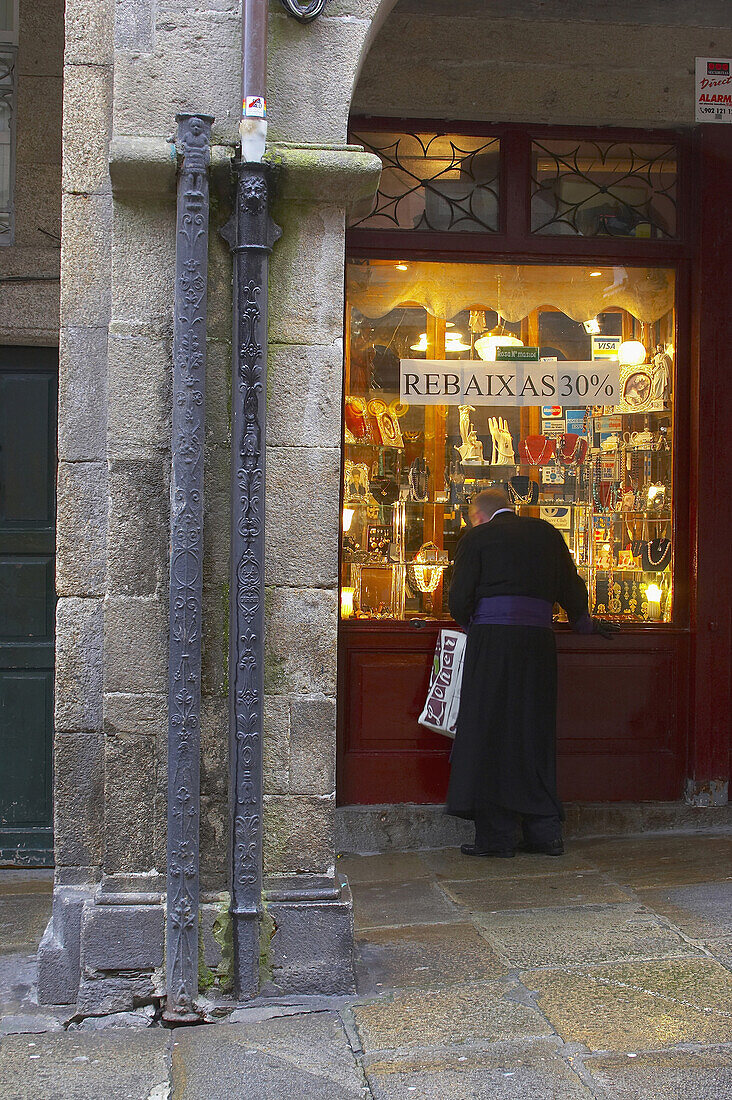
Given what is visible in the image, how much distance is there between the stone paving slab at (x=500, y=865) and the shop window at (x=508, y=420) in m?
1.36

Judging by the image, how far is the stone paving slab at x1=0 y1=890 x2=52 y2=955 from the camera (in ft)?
15.2

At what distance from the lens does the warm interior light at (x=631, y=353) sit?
6.67 meters

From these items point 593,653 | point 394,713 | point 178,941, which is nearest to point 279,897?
point 178,941

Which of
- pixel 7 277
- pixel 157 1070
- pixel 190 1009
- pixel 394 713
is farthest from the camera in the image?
pixel 394 713

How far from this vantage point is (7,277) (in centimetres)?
575

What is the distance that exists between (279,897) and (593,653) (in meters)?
3.01

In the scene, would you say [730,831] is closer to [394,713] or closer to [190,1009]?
[394,713]

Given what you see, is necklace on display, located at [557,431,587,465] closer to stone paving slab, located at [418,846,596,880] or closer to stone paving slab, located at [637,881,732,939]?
stone paving slab, located at [418,846,596,880]

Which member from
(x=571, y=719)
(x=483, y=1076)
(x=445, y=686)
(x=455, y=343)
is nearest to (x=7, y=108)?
(x=455, y=343)

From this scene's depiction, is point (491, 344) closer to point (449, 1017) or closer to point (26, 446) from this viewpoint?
point (26, 446)

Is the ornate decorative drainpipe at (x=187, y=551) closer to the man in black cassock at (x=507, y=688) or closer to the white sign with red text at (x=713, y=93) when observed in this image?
the man in black cassock at (x=507, y=688)

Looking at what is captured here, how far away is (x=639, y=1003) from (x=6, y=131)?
5.07 metres

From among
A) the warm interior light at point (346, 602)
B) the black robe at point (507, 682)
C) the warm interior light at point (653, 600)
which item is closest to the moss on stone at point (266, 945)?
the black robe at point (507, 682)

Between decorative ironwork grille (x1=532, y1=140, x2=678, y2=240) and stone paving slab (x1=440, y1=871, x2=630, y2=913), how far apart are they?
11.7 feet
